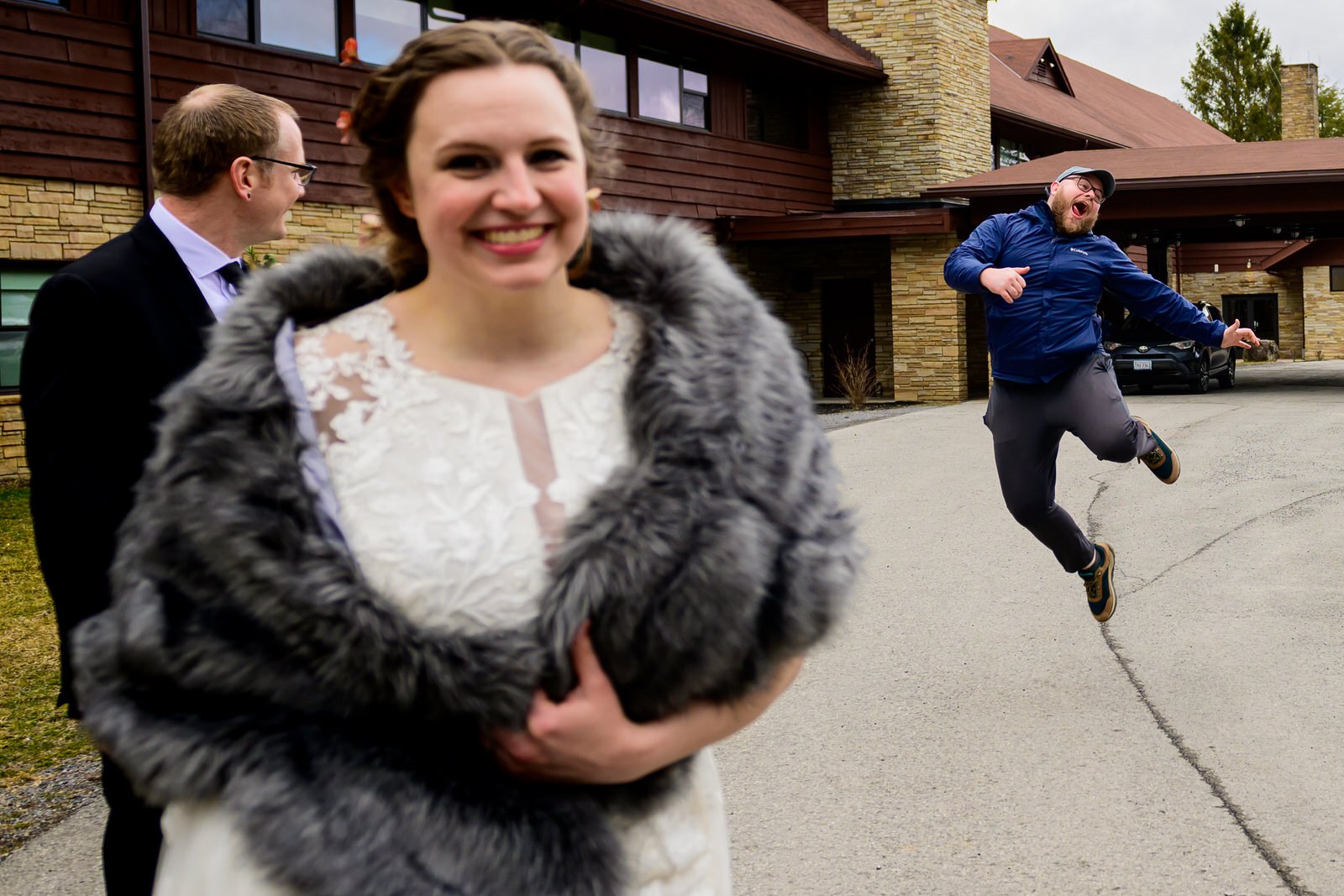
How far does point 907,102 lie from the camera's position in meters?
25.9

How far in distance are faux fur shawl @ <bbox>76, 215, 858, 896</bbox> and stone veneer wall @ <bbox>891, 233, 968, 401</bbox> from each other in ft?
76.6

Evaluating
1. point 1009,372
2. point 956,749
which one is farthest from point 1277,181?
point 956,749

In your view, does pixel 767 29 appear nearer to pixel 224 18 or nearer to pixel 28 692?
pixel 224 18

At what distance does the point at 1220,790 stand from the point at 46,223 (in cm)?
1356

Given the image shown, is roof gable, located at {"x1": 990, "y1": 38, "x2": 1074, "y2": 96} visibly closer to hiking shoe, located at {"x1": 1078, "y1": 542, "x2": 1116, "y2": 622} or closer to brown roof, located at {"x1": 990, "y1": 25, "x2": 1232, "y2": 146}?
brown roof, located at {"x1": 990, "y1": 25, "x2": 1232, "y2": 146}

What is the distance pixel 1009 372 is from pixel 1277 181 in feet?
60.9

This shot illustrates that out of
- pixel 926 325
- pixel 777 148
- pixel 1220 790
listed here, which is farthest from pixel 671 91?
pixel 1220 790

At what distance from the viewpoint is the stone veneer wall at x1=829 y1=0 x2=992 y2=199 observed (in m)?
25.7

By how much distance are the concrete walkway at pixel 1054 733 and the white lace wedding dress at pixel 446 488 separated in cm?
43

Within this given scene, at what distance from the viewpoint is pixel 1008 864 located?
4.05 m

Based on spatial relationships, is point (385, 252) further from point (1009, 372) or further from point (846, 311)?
point (846, 311)

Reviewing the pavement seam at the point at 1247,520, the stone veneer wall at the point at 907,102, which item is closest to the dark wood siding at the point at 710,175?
the stone veneer wall at the point at 907,102

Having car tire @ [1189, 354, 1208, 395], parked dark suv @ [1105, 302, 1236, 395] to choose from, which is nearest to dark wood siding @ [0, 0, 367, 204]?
parked dark suv @ [1105, 302, 1236, 395]

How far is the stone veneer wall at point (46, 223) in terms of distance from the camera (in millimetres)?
14102
